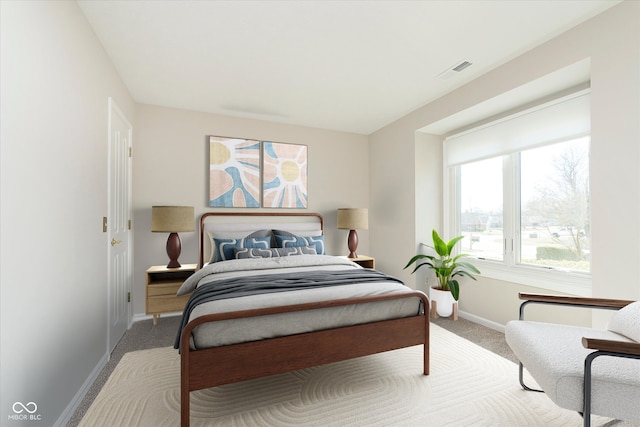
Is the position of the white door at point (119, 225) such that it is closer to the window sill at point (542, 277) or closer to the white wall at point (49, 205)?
the white wall at point (49, 205)

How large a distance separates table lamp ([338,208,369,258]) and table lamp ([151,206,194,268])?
2.04 m

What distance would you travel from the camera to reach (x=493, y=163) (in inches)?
133

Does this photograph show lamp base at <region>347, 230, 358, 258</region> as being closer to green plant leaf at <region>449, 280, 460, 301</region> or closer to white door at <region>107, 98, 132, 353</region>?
green plant leaf at <region>449, 280, 460, 301</region>

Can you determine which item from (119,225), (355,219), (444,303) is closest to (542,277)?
(444,303)

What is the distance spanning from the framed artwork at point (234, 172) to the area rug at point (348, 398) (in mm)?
2077

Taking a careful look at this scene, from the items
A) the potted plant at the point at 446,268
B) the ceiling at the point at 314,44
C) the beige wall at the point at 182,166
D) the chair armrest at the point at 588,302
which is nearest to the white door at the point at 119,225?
the beige wall at the point at 182,166

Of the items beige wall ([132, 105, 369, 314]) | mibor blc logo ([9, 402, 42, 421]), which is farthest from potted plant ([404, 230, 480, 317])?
mibor blc logo ([9, 402, 42, 421])

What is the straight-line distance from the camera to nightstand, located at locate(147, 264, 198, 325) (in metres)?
3.13

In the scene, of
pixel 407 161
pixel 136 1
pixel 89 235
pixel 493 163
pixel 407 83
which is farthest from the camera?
pixel 407 161

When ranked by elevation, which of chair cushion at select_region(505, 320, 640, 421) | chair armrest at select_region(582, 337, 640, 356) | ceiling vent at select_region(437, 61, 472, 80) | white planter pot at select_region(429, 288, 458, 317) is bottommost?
white planter pot at select_region(429, 288, 458, 317)

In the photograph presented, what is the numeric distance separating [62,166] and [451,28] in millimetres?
2812

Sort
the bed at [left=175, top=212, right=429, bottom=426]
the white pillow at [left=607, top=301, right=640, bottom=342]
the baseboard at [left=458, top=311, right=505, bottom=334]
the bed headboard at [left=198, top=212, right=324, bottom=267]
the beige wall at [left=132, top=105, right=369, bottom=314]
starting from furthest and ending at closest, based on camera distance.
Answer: the bed headboard at [left=198, top=212, right=324, bottom=267]
the beige wall at [left=132, top=105, right=369, bottom=314]
the baseboard at [left=458, top=311, right=505, bottom=334]
the bed at [left=175, top=212, right=429, bottom=426]
the white pillow at [left=607, top=301, right=640, bottom=342]

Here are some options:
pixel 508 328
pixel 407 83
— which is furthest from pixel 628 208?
pixel 407 83

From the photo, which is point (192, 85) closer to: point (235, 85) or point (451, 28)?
point (235, 85)
